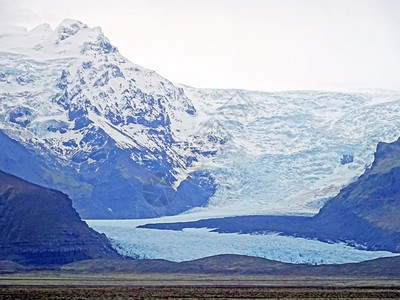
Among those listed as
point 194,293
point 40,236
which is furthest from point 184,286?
point 40,236

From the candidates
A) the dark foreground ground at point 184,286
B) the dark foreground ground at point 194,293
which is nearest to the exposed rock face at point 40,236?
the dark foreground ground at point 184,286

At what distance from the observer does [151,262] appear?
179750 mm

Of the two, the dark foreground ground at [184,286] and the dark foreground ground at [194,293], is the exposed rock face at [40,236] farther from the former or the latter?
the dark foreground ground at [194,293]

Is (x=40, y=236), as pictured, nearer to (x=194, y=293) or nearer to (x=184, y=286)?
(x=184, y=286)

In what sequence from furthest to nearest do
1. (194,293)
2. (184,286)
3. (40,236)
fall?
(40,236) → (184,286) → (194,293)

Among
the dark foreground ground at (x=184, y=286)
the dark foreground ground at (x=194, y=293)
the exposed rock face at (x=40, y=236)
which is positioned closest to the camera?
the dark foreground ground at (x=194, y=293)

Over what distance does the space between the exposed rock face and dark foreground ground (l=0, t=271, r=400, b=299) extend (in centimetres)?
2102

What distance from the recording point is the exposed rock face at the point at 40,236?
186375 mm

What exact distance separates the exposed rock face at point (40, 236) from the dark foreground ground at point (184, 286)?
21.0m

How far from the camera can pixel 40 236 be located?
190 m

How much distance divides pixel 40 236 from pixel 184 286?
63.5 metres

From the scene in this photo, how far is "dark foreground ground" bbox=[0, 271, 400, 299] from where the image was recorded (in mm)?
108625

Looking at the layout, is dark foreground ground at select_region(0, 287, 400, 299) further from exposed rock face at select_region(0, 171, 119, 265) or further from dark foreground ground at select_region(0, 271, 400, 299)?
exposed rock face at select_region(0, 171, 119, 265)

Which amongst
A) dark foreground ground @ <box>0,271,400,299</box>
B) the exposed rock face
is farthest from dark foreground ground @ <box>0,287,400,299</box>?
the exposed rock face
